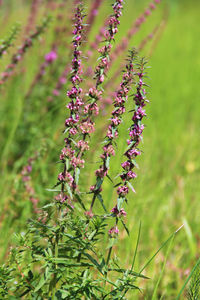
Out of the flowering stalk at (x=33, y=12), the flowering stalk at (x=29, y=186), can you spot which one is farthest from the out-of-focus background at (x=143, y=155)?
the flowering stalk at (x=33, y=12)

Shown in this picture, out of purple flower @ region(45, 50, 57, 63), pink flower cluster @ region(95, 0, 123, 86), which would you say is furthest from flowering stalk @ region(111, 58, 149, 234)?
purple flower @ region(45, 50, 57, 63)

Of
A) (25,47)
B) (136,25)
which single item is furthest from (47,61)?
(25,47)

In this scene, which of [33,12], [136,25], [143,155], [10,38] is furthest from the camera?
[33,12]

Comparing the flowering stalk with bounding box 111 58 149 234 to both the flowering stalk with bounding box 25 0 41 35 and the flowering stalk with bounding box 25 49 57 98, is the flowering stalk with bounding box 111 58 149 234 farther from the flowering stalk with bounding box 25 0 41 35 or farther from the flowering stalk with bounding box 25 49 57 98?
the flowering stalk with bounding box 25 49 57 98

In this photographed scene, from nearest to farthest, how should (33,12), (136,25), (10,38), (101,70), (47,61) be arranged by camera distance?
1. (101,70)
2. (10,38)
3. (136,25)
4. (33,12)
5. (47,61)

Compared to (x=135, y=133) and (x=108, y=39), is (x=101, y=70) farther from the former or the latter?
(x=135, y=133)

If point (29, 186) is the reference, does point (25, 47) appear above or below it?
above

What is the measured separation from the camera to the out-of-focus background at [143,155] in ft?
6.23

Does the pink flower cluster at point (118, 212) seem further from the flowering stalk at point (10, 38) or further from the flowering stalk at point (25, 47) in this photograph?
the flowering stalk at point (25, 47)

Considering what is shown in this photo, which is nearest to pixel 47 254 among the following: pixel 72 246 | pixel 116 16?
pixel 72 246

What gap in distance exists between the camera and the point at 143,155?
1.18m

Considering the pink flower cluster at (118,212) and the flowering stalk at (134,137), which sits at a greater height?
the flowering stalk at (134,137)

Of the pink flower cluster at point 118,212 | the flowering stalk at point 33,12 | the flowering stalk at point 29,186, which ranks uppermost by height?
the flowering stalk at point 33,12

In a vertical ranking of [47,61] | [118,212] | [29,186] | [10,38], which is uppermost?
[47,61]
